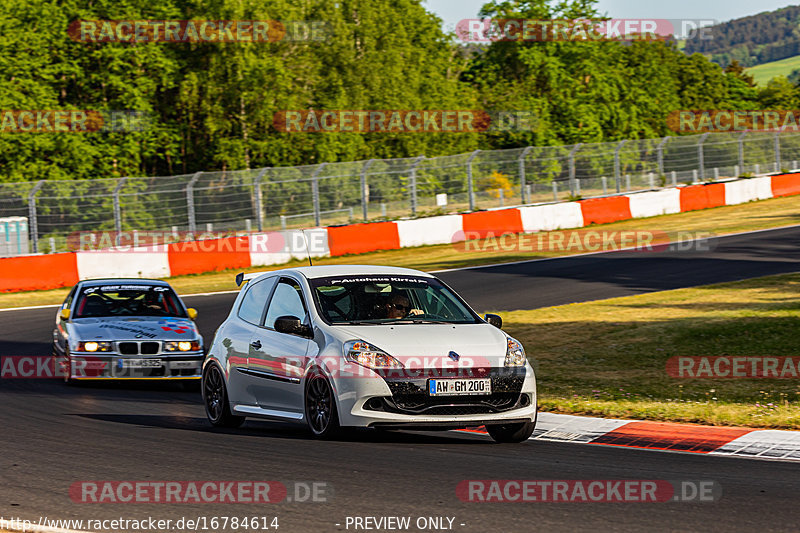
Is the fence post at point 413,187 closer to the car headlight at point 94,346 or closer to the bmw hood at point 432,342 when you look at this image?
the car headlight at point 94,346

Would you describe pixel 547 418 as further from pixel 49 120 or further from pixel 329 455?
pixel 49 120

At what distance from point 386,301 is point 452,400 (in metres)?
1.34

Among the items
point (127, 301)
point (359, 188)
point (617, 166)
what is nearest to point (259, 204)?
point (359, 188)

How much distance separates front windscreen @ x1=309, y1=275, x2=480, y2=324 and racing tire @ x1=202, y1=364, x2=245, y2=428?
154cm

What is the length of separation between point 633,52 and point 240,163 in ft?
148

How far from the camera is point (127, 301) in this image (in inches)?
591

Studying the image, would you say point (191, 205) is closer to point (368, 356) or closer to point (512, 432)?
point (512, 432)

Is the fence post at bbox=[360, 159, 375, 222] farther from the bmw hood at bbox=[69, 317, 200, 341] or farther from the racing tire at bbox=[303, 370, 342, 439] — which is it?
the racing tire at bbox=[303, 370, 342, 439]

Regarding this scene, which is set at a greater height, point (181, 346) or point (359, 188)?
point (359, 188)

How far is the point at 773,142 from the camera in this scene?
1622 inches

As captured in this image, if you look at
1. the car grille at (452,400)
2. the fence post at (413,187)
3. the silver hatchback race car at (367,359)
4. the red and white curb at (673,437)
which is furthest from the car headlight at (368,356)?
the fence post at (413,187)

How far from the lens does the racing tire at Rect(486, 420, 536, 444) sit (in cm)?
887

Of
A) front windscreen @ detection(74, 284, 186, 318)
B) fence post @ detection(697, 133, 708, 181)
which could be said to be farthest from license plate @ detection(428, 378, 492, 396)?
fence post @ detection(697, 133, 708, 181)

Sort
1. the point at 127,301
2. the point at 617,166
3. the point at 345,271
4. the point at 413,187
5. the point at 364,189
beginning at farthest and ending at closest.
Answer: the point at 617,166, the point at 413,187, the point at 364,189, the point at 127,301, the point at 345,271
